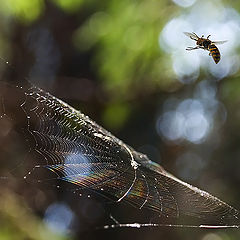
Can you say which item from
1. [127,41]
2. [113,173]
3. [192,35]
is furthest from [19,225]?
[192,35]

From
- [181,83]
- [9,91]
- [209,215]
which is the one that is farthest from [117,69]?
[209,215]

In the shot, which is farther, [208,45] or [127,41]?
[127,41]

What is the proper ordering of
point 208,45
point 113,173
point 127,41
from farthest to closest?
point 127,41
point 208,45
point 113,173

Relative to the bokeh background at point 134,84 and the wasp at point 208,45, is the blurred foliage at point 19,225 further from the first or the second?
the wasp at point 208,45

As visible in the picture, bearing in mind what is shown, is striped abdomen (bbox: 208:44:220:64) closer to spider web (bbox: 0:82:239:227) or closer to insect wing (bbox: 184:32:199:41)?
insect wing (bbox: 184:32:199:41)

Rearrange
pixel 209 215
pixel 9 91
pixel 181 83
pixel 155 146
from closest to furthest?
pixel 209 215, pixel 9 91, pixel 181 83, pixel 155 146

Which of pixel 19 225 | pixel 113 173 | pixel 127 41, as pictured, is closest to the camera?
pixel 113 173

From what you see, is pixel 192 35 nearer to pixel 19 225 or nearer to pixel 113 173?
pixel 113 173

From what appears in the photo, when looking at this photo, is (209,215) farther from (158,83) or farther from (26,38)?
(26,38)
